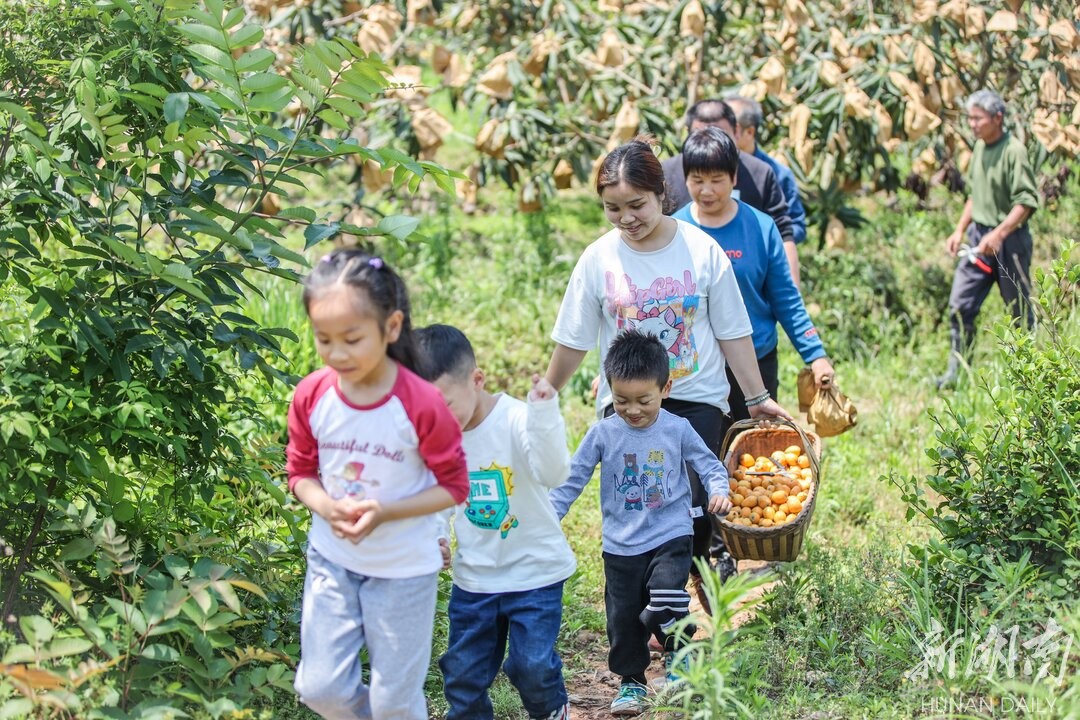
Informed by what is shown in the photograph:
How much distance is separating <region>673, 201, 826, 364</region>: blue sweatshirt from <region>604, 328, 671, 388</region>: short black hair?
945mm

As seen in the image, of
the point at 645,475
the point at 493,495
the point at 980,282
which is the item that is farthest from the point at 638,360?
the point at 980,282

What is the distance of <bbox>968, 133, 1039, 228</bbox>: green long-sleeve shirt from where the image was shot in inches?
292

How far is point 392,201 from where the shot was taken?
986 centimetres

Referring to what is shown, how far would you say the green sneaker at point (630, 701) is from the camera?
3.96m

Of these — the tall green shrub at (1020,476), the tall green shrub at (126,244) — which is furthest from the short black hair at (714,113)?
the tall green shrub at (126,244)

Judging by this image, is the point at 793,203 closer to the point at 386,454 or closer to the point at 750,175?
the point at 750,175

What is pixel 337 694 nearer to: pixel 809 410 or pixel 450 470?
pixel 450 470

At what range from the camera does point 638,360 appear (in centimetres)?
378

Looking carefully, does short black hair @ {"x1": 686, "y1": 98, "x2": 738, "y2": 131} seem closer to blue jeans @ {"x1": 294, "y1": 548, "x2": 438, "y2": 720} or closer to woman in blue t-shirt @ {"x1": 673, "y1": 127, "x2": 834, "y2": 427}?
woman in blue t-shirt @ {"x1": 673, "y1": 127, "x2": 834, "y2": 427}

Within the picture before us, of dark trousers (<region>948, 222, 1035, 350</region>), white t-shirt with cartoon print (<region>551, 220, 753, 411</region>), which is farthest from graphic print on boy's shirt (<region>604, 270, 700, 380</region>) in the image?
dark trousers (<region>948, 222, 1035, 350</region>)

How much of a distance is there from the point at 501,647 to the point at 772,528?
3.65ft

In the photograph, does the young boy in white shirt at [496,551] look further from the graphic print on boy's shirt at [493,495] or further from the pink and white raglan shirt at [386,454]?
the pink and white raglan shirt at [386,454]

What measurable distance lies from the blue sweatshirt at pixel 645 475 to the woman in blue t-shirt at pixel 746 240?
1002 millimetres

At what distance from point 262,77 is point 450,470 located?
4.27ft
